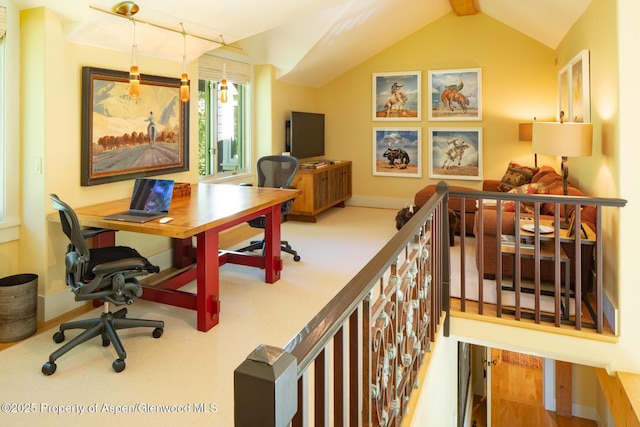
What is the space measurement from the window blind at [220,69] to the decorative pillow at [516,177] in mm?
3721

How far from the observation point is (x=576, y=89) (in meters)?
4.42

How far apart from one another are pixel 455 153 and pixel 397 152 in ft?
3.08

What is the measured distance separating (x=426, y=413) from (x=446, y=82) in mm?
5742

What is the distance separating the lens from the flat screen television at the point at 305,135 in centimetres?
669

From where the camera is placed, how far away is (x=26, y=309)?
310 cm

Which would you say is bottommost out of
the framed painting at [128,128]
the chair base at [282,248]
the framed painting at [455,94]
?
the chair base at [282,248]

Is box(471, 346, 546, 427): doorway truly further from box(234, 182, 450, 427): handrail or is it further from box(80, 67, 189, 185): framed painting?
box(80, 67, 189, 185): framed painting

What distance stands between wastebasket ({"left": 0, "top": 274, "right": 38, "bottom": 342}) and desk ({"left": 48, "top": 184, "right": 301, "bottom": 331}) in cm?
53

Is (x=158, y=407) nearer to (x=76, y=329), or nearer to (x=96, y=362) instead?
(x=96, y=362)

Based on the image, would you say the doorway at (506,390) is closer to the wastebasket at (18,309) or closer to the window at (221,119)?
the window at (221,119)

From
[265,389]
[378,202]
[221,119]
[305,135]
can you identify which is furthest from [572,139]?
[378,202]

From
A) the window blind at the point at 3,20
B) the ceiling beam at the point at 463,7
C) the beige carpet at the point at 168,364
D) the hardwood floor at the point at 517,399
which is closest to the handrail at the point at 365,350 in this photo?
the beige carpet at the point at 168,364

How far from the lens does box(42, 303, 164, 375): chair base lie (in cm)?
265

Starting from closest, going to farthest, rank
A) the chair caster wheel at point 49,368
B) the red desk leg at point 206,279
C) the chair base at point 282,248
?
the chair caster wheel at point 49,368
the red desk leg at point 206,279
the chair base at point 282,248
